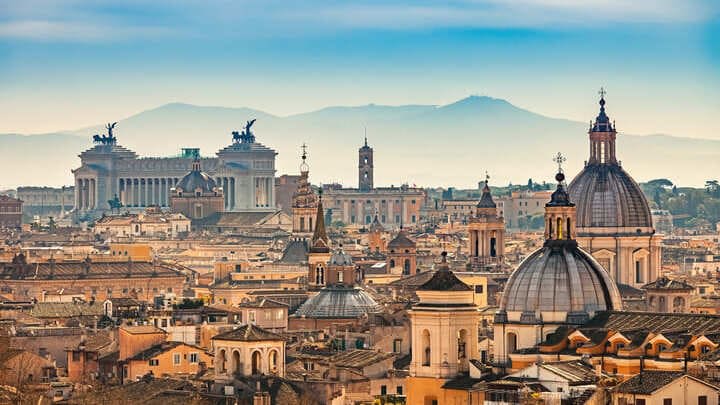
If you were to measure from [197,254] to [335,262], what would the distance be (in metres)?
68.2

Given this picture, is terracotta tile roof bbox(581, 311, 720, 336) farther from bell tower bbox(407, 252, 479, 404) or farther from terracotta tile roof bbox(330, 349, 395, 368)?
terracotta tile roof bbox(330, 349, 395, 368)

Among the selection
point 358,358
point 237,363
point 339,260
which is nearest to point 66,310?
point 339,260

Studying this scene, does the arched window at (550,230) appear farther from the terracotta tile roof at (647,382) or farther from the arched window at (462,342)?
the terracotta tile roof at (647,382)

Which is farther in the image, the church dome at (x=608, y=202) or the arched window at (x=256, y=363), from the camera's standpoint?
the church dome at (x=608, y=202)

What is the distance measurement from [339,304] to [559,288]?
1360 inches

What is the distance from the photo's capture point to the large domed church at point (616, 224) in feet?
359

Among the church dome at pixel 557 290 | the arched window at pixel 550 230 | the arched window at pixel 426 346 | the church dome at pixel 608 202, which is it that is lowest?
the arched window at pixel 426 346

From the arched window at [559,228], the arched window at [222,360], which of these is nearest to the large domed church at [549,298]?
the arched window at [559,228]

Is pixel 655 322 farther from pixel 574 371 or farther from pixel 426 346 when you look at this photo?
pixel 574 371

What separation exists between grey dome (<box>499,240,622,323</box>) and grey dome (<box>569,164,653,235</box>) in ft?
139

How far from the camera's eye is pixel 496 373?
2501 inches

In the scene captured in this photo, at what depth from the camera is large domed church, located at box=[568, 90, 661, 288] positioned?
10944 centimetres

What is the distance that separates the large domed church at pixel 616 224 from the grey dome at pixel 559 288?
4158cm

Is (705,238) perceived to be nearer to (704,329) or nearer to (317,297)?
(317,297)
